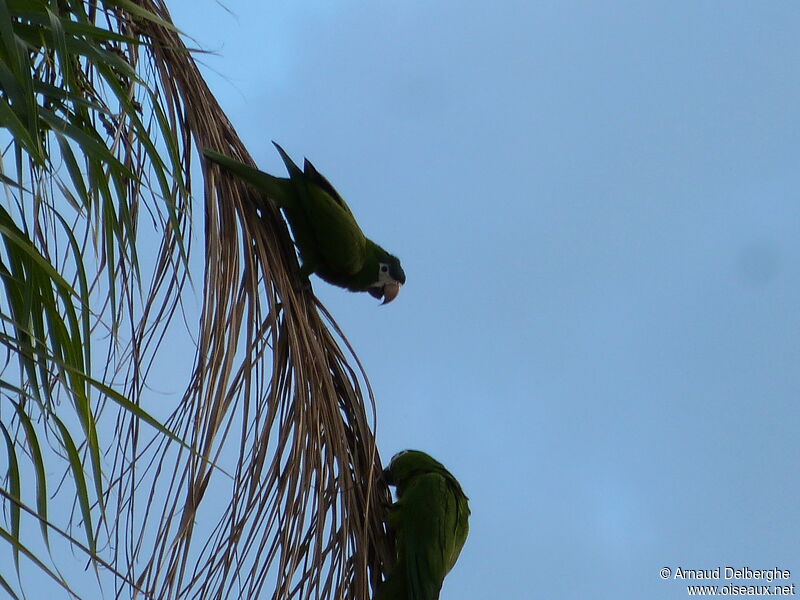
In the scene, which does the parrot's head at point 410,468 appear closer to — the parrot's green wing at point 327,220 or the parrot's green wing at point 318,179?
the parrot's green wing at point 327,220

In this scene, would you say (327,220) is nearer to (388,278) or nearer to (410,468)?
(388,278)

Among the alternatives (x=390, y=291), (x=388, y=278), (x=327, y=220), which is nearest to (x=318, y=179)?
(x=327, y=220)

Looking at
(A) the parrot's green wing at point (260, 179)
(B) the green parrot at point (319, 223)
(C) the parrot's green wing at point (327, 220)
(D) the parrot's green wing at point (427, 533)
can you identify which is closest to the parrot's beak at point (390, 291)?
(B) the green parrot at point (319, 223)

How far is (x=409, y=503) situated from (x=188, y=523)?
158 centimetres

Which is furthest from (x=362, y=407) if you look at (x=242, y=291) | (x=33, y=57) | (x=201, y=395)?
(x=33, y=57)

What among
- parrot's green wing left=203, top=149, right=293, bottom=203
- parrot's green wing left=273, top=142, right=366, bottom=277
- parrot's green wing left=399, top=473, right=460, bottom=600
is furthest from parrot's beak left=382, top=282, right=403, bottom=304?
parrot's green wing left=203, top=149, right=293, bottom=203

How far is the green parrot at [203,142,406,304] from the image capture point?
279 cm

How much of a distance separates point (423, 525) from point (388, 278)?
1201 mm

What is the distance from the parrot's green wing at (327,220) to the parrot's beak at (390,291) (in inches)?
22.4

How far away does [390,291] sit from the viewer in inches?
157

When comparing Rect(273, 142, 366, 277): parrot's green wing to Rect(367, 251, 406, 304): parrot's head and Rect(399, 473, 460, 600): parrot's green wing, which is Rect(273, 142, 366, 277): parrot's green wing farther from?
Rect(399, 473, 460, 600): parrot's green wing

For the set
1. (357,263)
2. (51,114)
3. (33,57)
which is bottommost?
(51,114)

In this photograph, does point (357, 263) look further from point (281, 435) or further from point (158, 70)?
point (281, 435)

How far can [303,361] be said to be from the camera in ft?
6.38
